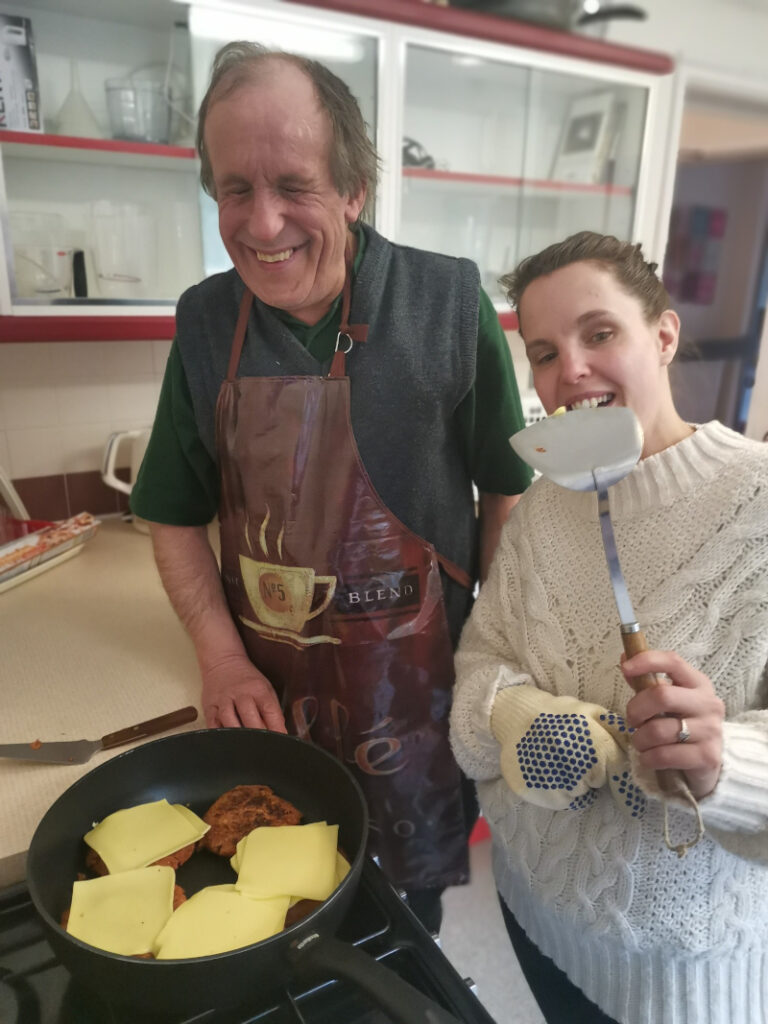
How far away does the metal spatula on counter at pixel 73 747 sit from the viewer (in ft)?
2.45

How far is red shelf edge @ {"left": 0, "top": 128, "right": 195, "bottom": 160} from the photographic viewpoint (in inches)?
48.1

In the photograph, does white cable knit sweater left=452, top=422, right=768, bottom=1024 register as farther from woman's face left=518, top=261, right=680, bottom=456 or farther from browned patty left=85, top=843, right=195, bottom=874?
browned patty left=85, top=843, right=195, bottom=874

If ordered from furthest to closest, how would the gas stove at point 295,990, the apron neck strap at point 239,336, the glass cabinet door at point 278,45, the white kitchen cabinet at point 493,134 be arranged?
the white kitchen cabinet at point 493,134, the glass cabinet door at point 278,45, the apron neck strap at point 239,336, the gas stove at point 295,990

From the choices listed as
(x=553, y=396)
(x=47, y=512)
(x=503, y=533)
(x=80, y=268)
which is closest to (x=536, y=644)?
(x=503, y=533)

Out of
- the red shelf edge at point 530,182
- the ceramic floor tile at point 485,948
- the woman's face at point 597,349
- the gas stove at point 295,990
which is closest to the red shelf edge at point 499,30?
the red shelf edge at point 530,182

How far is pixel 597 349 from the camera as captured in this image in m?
0.64

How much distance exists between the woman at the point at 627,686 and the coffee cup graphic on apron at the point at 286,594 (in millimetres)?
191

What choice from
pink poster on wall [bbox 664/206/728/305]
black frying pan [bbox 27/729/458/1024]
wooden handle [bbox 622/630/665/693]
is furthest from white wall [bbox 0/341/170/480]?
pink poster on wall [bbox 664/206/728/305]

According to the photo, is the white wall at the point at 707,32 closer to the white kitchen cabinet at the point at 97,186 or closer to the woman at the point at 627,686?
the white kitchen cabinet at the point at 97,186

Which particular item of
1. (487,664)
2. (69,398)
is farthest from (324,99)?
(69,398)

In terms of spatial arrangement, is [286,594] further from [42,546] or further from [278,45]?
[278,45]

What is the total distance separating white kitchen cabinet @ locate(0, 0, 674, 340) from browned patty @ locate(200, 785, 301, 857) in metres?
0.86

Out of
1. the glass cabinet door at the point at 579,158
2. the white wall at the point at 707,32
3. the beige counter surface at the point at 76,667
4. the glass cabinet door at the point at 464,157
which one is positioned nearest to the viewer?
the beige counter surface at the point at 76,667

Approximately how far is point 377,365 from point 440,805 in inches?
22.3
